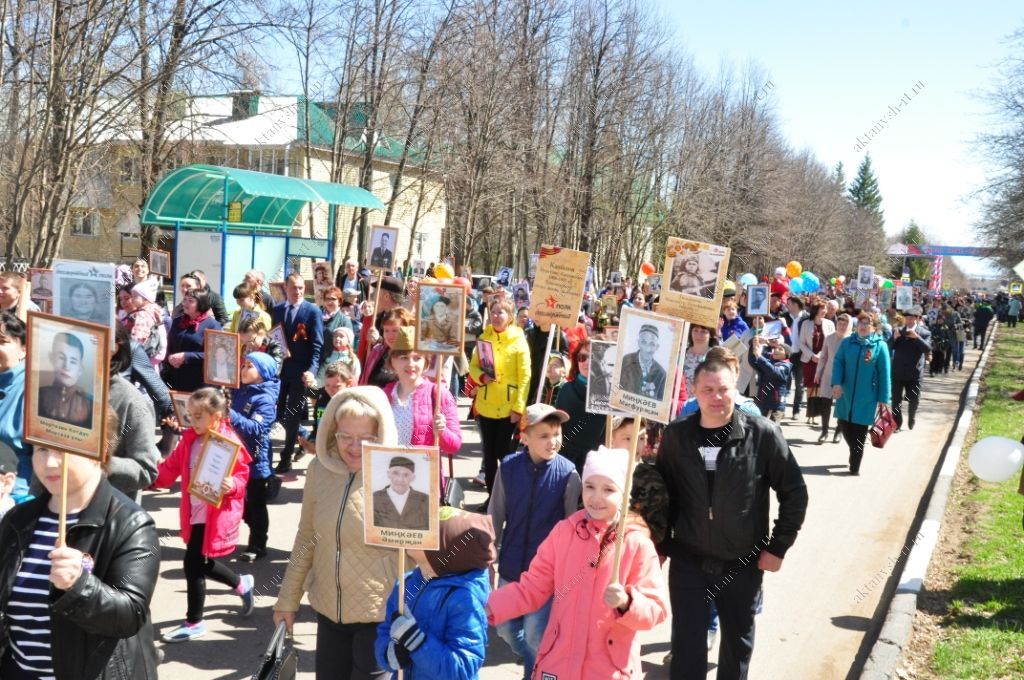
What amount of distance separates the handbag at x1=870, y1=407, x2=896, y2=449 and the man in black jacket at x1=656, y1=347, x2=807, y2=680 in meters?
7.28

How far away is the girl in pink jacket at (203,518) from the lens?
5711 mm

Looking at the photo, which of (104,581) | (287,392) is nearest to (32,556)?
(104,581)

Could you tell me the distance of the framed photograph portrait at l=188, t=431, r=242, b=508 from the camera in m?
5.59

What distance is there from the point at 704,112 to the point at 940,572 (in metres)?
37.0

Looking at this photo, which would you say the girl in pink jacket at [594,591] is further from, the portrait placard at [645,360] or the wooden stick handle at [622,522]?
the portrait placard at [645,360]

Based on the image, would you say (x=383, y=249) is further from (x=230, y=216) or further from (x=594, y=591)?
(x=230, y=216)

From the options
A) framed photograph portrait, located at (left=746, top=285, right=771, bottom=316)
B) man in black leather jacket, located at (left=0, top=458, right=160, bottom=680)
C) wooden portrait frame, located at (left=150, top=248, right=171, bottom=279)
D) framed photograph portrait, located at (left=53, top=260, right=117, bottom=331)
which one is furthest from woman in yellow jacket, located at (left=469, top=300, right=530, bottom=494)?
wooden portrait frame, located at (left=150, top=248, right=171, bottom=279)

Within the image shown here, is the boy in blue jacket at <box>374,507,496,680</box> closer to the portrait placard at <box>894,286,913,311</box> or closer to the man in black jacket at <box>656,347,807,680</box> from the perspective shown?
the man in black jacket at <box>656,347,807,680</box>

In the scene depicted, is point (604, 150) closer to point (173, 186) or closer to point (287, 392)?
point (173, 186)

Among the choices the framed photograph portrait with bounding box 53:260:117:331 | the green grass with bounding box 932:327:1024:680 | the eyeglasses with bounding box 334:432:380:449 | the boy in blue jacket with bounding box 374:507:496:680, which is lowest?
the green grass with bounding box 932:327:1024:680

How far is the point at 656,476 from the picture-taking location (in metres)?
4.49

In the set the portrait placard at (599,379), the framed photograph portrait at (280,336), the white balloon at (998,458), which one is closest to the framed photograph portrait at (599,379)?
the portrait placard at (599,379)

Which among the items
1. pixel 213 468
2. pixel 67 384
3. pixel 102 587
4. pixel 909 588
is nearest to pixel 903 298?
pixel 909 588

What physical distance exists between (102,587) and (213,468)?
8.88 feet
